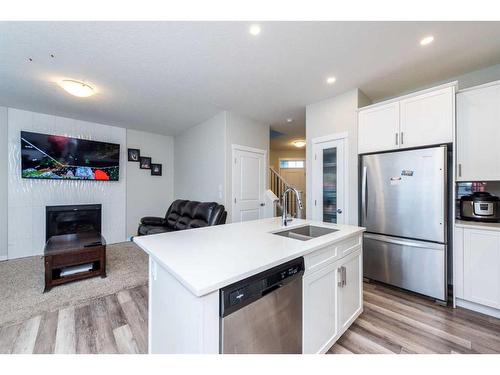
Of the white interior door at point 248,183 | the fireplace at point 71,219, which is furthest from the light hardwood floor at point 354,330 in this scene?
the fireplace at point 71,219

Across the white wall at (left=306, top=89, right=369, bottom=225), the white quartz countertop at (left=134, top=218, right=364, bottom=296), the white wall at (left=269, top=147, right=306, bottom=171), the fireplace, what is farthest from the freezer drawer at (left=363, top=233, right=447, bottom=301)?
the white wall at (left=269, top=147, right=306, bottom=171)

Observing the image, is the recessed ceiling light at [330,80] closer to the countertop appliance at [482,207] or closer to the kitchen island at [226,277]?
the kitchen island at [226,277]

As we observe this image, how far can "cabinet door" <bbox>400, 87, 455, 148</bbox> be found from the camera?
215 cm

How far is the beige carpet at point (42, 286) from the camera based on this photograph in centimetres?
206

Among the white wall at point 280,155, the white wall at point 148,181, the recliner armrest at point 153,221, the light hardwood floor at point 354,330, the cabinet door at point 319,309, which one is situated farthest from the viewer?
the white wall at point 280,155

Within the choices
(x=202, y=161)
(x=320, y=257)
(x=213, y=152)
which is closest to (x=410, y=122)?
(x=320, y=257)

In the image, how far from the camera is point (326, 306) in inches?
55.2

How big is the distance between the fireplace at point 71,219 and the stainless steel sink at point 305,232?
406 cm

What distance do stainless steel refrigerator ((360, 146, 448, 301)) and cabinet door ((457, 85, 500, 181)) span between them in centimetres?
26

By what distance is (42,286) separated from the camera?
249cm

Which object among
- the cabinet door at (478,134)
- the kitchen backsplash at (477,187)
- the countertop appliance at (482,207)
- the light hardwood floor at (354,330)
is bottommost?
the light hardwood floor at (354,330)

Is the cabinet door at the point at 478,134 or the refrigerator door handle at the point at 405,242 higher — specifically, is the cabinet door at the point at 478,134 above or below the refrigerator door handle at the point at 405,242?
above
